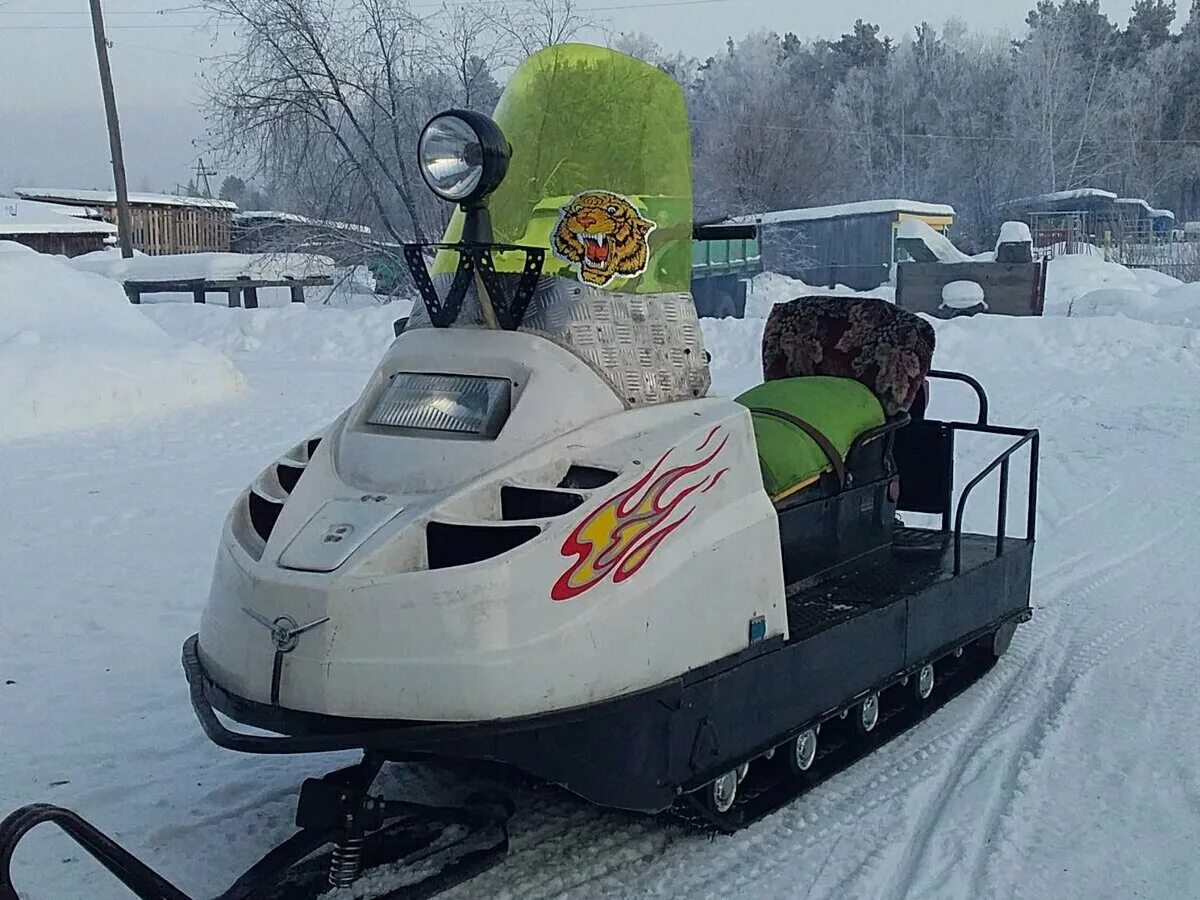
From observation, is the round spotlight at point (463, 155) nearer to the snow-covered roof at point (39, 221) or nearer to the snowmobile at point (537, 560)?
the snowmobile at point (537, 560)

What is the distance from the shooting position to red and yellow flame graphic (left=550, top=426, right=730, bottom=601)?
296cm

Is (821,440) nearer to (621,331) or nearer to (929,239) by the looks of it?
(621,331)

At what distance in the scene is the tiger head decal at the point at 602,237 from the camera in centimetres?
350

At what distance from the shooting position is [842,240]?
30.3 metres

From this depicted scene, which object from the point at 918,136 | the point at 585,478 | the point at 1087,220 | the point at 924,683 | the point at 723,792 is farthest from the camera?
the point at 918,136

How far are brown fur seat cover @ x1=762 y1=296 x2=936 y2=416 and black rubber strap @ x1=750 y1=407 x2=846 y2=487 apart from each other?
610 millimetres

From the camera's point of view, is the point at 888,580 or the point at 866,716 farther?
the point at 888,580

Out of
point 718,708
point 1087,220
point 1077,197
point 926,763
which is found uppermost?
point 1077,197

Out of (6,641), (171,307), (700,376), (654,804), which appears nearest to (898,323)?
(700,376)

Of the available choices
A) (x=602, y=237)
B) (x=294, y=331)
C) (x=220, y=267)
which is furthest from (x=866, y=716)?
(x=220, y=267)

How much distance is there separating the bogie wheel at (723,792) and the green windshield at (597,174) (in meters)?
1.36

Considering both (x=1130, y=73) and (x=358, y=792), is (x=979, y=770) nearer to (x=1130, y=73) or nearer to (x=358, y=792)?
(x=358, y=792)

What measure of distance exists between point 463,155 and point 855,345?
2.28m

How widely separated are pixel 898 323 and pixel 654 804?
256 centimetres
